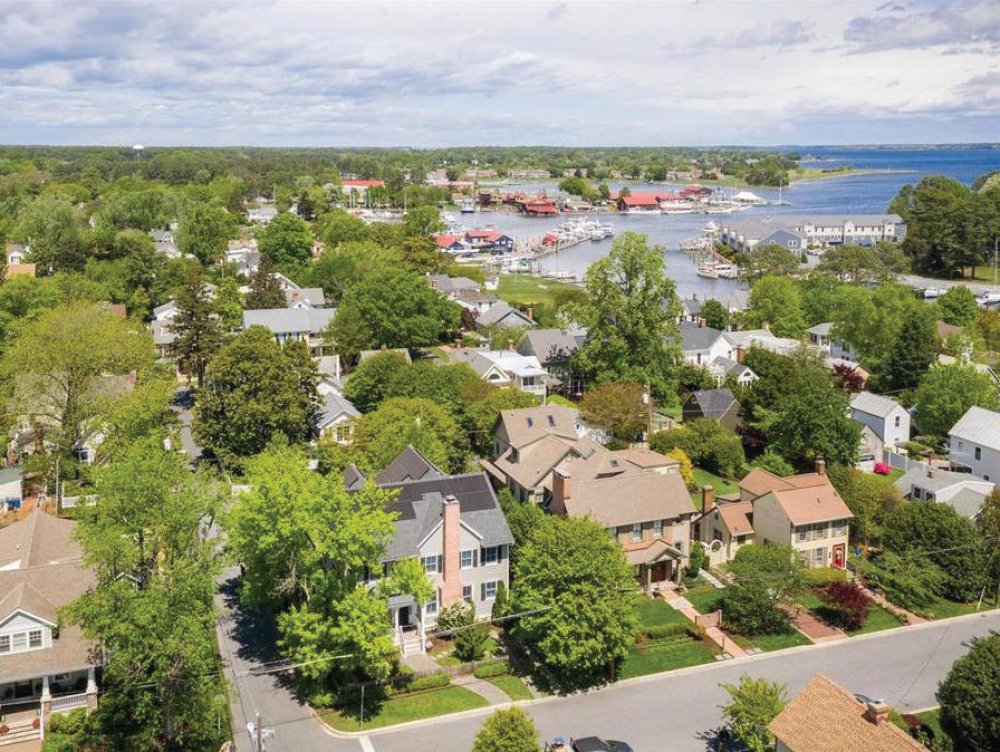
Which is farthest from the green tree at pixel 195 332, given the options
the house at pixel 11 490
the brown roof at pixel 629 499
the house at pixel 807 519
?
the house at pixel 807 519

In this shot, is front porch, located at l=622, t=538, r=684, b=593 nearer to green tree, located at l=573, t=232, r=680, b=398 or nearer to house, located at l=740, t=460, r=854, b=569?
house, located at l=740, t=460, r=854, b=569

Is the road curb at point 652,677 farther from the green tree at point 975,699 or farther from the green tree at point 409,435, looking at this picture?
the green tree at point 409,435

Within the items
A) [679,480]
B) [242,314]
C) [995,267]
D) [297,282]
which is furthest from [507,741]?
[995,267]

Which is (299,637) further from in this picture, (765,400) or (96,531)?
(765,400)

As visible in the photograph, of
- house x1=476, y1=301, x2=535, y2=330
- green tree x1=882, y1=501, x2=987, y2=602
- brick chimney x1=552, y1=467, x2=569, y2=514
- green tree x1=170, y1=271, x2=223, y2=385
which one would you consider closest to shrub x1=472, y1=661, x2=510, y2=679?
brick chimney x1=552, y1=467, x2=569, y2=514

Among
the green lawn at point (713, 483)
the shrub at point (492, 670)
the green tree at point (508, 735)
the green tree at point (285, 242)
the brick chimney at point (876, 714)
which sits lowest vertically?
the shrub at point (492, 670)
